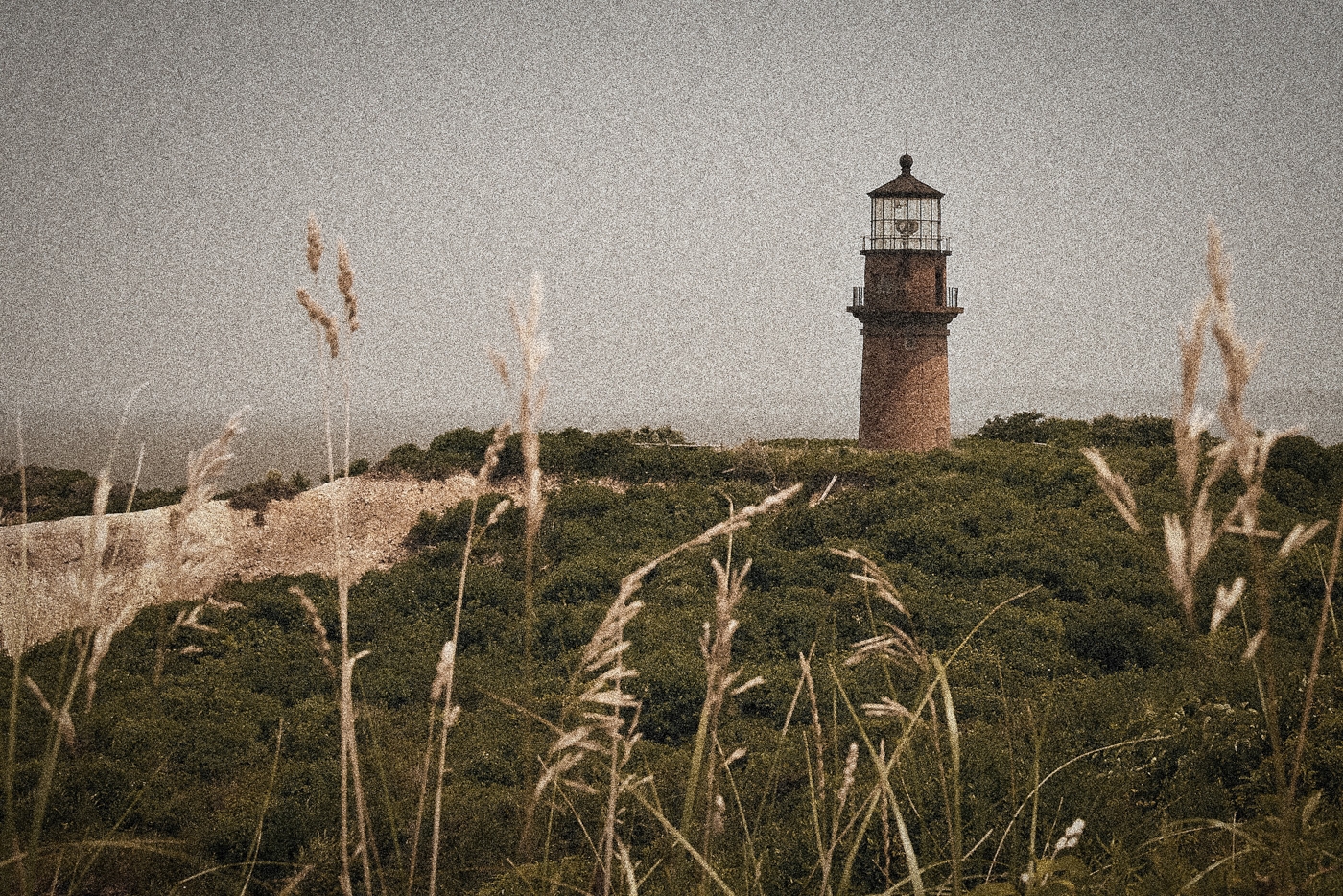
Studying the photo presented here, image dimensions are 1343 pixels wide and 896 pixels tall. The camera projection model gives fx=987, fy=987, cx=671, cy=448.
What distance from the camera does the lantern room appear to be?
2981 centimetres

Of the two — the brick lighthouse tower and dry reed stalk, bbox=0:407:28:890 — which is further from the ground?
the brick lighthouse tower

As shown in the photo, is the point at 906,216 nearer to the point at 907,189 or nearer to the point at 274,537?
the point at 907,189

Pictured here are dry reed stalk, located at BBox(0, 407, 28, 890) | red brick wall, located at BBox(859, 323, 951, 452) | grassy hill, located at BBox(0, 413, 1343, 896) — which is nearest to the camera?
dry reed stalk, located at BBox(0, 407, 28, 890)

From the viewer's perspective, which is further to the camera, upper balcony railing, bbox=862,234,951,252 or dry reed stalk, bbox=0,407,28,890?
upper balcony railing, bbox=862,234,951,252

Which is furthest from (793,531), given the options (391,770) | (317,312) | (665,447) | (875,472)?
(317,312)

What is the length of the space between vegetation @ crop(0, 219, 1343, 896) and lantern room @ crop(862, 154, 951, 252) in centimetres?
806

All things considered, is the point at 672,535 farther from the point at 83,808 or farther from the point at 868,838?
the point at 868,838

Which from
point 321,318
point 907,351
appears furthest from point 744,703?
point 907,351

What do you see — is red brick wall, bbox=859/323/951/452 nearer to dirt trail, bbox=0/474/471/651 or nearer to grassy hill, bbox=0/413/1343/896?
grassy hill, bbox=0/413/1343/896

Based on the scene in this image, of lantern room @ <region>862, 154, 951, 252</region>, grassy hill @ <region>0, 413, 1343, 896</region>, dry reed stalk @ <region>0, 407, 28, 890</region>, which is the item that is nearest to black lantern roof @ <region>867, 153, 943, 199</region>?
lantern room @ <region>862, 154, 951, 252</region>

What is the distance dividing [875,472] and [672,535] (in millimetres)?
5573

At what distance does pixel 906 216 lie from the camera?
98.8ft

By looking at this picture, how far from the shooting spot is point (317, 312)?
180cm

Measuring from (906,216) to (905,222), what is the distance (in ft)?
0.64
